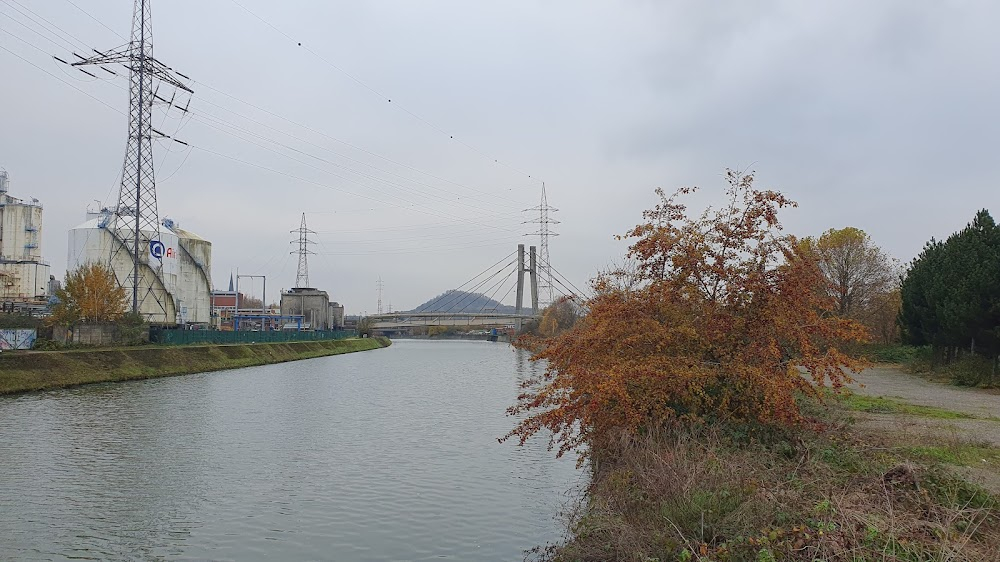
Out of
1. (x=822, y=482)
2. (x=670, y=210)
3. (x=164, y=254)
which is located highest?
(x=164, y=254)

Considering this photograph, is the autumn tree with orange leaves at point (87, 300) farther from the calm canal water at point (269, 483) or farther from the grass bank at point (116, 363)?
the calm canal water at point (269, 483)

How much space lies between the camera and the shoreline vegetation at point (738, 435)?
27.1ft

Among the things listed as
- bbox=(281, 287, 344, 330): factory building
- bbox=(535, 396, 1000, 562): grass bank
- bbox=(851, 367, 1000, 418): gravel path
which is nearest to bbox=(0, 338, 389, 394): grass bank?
bbox=(535, 396, 1000, 562): grass bank

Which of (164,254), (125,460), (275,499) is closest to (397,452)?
(275,499)

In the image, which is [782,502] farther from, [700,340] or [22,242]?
[22,242]

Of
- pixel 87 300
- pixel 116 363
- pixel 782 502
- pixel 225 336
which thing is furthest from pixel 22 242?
pixel 782 502

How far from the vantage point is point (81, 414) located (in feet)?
92.1

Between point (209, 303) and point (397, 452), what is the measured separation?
83.6 meters

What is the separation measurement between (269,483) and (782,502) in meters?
→ 12.3

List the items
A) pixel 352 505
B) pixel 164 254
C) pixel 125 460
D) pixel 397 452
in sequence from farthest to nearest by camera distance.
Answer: pixel 164 254
pixel 397 452
pixel 125 460
pixel 352 505

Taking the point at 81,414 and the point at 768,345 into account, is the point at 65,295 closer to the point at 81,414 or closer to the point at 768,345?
the point at 81,414

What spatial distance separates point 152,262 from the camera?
8112cm

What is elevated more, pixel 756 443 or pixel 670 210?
pixel 670 210

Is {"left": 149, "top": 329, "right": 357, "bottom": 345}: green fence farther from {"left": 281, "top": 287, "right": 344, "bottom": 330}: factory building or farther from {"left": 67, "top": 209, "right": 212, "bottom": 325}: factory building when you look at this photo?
{"left": 281, "top": 287, "right": 344, "bottom": 330}: factory building
